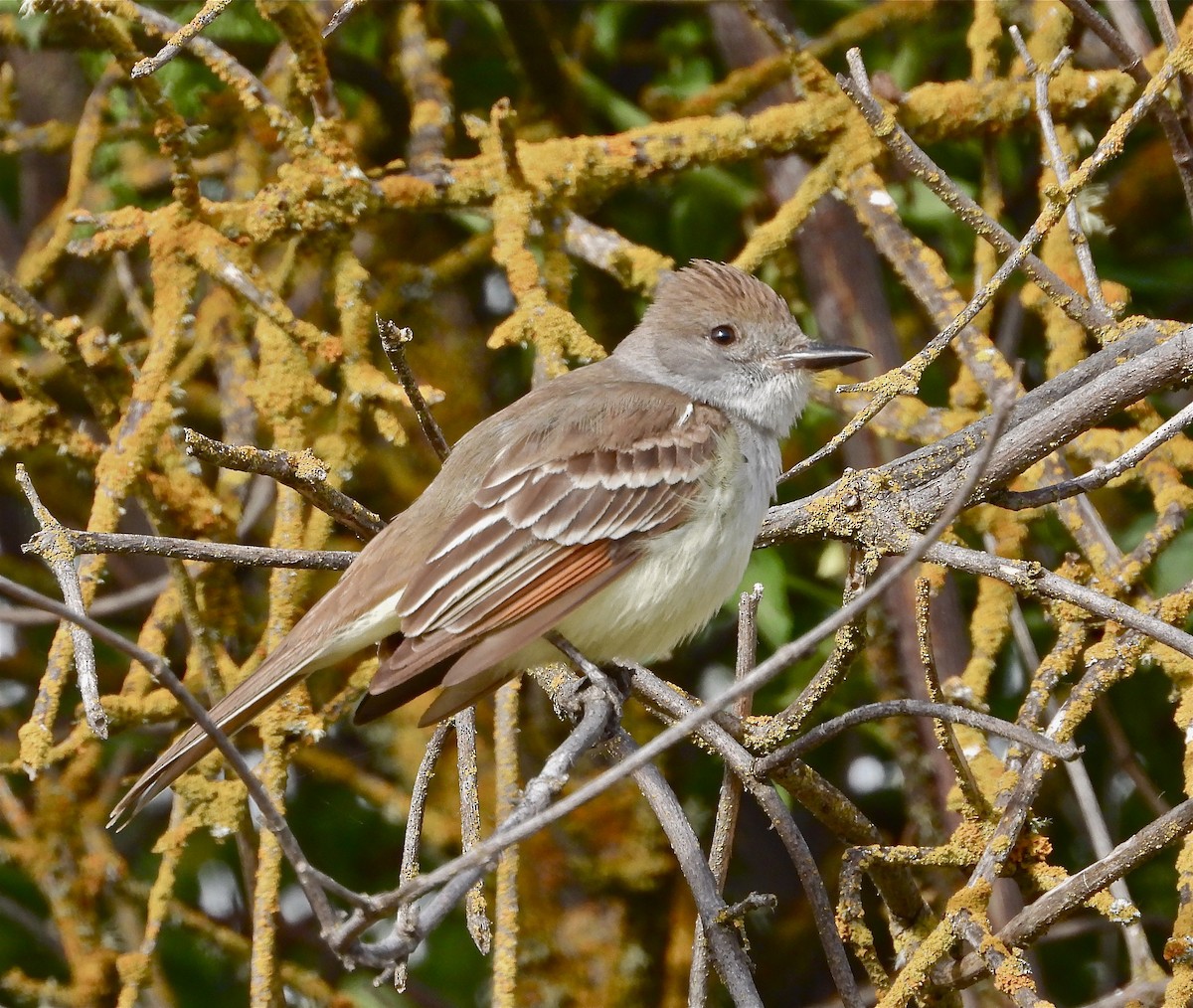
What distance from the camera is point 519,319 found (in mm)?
3744

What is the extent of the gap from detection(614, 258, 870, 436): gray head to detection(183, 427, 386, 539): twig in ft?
3.58

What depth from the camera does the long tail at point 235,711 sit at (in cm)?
301

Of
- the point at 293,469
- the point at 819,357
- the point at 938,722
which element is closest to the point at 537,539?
the point at 293,469

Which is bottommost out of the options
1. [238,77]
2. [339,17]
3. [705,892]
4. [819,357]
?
[705,892]

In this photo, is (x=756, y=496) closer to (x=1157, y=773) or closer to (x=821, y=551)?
(x=821, y=551)

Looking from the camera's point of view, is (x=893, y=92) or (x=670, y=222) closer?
(x=893, y=92)

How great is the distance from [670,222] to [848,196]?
0.98 meters

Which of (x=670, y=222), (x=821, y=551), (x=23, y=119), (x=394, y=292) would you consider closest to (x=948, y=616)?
(x=821, y=551)

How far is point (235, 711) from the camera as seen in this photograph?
318cm

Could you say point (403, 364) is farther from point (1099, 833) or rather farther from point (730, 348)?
point (1099, 833)

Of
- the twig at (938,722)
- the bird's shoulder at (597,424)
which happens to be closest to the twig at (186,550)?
the bird's shoulder at (597,424)

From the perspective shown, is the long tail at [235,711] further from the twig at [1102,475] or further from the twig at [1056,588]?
the twig at [1102,475]

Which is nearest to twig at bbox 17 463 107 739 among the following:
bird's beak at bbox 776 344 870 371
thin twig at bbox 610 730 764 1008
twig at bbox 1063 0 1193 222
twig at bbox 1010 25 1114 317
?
thin twig at bbox 610 730 764 1008

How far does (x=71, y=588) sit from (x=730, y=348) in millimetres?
2109
